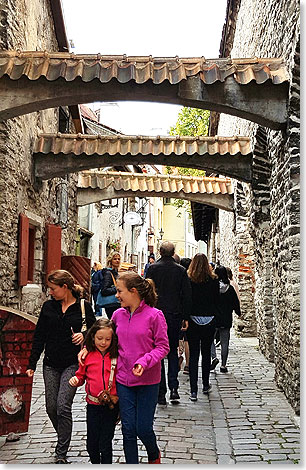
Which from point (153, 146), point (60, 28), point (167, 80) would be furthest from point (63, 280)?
point (60, 28)

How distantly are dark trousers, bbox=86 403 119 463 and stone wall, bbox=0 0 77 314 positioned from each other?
4737 millimetres

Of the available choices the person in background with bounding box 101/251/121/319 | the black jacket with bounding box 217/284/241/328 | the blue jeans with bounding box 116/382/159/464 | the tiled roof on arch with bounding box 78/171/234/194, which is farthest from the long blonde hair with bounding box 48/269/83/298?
the tiled roof on arch with bounding box 78/171/234/194

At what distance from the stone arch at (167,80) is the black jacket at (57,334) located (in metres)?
3.02

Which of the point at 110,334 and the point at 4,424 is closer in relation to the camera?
the point at 110,334

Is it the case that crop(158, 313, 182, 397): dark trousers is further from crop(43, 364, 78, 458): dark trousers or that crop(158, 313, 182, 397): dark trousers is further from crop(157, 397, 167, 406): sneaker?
crop(43, 364, 78, 458): dark trousers

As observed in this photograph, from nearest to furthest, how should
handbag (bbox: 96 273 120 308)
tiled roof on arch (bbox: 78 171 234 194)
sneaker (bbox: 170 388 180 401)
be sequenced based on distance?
1. sneaker (bbox: 170 388 180 401)
2. handbag (bbox: 96 273 120 308)
3. tiled roof on arch (bbox: 78 171 234 194)

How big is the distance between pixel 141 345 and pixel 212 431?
1.89 m

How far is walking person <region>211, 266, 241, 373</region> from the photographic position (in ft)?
27.2

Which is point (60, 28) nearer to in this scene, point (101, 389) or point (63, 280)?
point (63, 280)

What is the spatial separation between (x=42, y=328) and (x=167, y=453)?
1.35 meters

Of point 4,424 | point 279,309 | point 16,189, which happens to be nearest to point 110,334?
point 4,424

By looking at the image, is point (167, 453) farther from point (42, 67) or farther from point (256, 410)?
point (42, 67)

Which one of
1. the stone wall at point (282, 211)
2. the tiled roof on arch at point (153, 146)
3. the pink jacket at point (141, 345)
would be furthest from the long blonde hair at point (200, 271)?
the tiled roof on arch at point (153, 146)

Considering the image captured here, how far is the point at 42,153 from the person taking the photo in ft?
33.9
